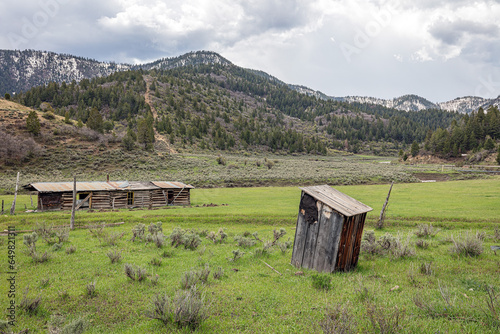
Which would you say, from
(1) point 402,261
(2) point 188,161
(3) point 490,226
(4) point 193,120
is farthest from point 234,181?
(4) point 193,120

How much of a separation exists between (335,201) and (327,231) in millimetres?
959

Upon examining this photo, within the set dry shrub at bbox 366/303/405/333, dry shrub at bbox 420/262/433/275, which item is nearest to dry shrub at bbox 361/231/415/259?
dry shrub at bbox 420/262/433/275

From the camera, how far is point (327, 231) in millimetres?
8039

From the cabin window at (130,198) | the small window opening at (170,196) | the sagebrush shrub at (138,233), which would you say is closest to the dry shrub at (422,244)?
the sagebrush shrub at (138,233)

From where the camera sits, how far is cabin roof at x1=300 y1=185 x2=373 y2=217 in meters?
7.81

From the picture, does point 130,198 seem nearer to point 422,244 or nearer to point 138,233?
point 138,233

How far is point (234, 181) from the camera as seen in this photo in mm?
47812

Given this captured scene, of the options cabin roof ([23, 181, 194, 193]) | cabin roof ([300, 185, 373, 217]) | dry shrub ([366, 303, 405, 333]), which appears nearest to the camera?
dry shrub ([366, 303, 405, 333])

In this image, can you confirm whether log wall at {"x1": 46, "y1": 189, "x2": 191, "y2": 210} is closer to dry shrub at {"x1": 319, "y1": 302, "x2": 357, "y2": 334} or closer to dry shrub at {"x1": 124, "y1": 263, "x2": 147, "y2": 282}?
dry shrub at {"x1": 124, "y1": 263, "x2": 147, "y2": 282}

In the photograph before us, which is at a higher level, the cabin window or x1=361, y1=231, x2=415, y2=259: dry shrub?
x1=361, y1=231, x2=415, y2=259: dry shrub

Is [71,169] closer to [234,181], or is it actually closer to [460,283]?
[234,181]

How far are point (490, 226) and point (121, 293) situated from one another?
1881cm

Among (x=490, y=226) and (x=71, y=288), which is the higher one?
(x=490, y=226)

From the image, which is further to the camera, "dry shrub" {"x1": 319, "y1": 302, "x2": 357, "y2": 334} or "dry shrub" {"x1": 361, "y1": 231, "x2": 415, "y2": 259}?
"dry shrub" {"x1": 361, "y1": 231, "x2": 415, "y2": 259}
